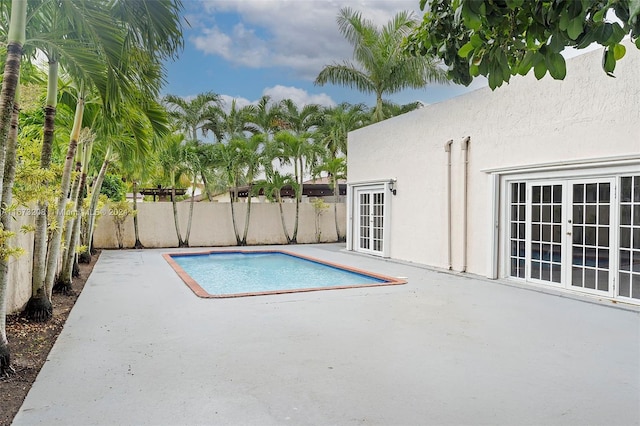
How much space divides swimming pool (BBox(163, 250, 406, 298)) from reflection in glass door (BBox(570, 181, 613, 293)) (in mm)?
3212

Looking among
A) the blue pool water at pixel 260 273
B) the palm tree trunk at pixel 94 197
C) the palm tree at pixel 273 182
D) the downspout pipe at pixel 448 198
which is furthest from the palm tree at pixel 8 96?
the palm tree at pixel 273 182

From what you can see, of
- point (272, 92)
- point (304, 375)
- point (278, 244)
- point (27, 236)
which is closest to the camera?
point (304, 375)

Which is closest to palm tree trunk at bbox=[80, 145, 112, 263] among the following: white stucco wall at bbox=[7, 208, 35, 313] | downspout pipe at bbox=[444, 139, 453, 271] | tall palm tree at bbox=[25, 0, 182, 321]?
white stucco wall at bbox=[7, 208, 35, 313]

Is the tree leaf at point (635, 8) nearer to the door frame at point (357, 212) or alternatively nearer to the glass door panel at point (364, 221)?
the door frame at point (357, 212)

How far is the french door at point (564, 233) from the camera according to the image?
7.68m

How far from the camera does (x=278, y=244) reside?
1922 cm

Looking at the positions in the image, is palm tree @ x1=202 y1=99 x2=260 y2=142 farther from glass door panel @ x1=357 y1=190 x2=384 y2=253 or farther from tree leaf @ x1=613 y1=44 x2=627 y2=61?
tree leaf @ x1=613 y1=44 x2=627 y2=61

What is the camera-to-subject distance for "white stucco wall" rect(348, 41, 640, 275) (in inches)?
298

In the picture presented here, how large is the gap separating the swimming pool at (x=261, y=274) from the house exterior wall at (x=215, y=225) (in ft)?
7.19

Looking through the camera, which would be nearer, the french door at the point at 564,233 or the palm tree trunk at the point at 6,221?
the palm tree trunk at the point at 6,221

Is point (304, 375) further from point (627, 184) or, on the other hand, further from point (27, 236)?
point (627, 184)

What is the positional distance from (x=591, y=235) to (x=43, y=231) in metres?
8.58

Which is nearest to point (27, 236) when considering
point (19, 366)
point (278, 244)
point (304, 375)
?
point (19, 366)

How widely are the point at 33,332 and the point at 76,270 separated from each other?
15.6 feet
